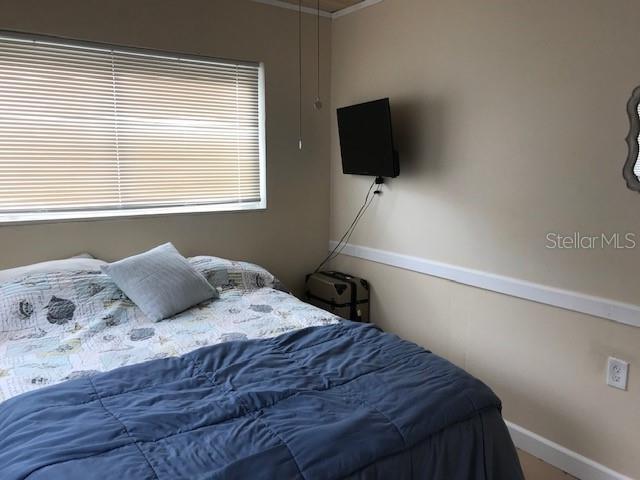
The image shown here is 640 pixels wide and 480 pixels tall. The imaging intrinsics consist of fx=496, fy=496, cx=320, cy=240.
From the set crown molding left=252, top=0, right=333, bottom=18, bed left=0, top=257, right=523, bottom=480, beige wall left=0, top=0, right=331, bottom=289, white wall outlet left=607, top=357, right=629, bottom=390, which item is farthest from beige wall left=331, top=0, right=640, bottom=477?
bed left=0, top=257, right=523, bottom=480

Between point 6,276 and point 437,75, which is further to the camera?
point 437,75

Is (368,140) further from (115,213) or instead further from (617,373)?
(617,373)

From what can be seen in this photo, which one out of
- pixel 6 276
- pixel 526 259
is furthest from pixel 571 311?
pixel 6 276

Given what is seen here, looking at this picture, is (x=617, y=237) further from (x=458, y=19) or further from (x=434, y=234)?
(x=458, y=19)

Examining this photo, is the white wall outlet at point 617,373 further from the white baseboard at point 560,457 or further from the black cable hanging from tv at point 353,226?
the black cable hanging from tv at point 353,226

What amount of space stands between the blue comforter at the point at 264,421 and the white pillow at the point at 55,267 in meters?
1.00

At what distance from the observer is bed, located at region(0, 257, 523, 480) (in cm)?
130

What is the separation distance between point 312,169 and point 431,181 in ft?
3.30

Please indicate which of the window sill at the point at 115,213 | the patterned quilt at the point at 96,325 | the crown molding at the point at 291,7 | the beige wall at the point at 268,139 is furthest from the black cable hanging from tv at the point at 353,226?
the crown molding at the point at 291,7

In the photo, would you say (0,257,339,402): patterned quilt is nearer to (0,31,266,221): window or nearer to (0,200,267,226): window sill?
(0,200,267,226): window sill

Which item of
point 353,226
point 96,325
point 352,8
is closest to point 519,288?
point 353,226

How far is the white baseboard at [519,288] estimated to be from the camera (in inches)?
80.5

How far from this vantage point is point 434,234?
113 inches

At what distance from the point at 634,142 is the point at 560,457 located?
4.75 feet
